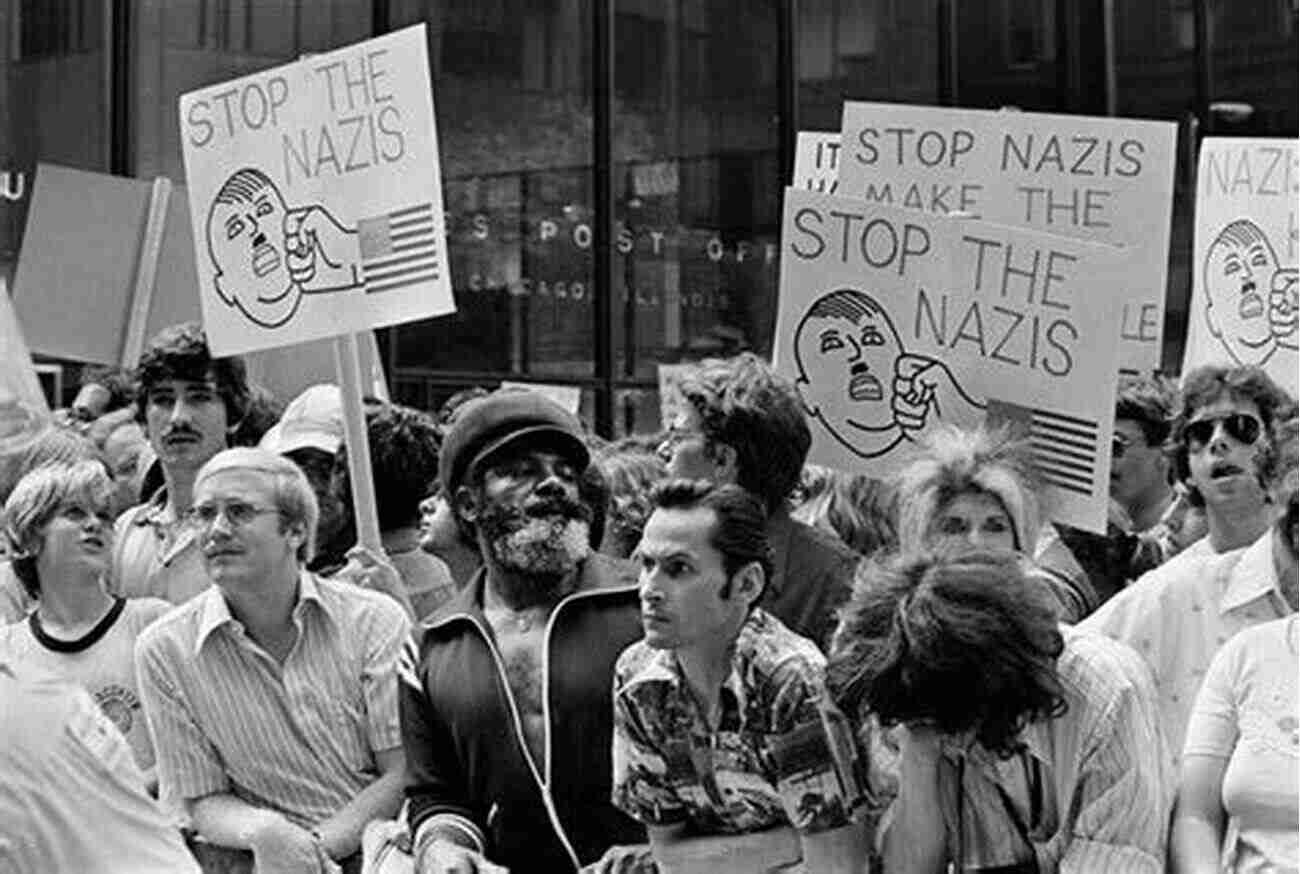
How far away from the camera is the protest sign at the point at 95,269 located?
8828mm

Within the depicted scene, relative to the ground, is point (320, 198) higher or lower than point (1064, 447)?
higher

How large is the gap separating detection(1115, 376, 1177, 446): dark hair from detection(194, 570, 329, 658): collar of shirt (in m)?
2.45

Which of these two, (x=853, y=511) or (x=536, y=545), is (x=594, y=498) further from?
(x=853, y=511)

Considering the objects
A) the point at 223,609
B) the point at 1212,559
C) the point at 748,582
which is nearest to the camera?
the point at 748,582

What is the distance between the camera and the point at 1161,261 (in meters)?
7.12

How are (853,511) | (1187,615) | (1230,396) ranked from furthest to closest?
(853,511) < (1230,396) < (1187,615)

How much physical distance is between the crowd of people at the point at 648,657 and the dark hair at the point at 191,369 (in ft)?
0.61

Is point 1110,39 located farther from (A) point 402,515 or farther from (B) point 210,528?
(B) point 210,528

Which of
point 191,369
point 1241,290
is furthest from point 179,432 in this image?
point 1241,290

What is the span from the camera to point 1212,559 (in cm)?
540

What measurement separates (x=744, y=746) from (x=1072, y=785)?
1.78 feet

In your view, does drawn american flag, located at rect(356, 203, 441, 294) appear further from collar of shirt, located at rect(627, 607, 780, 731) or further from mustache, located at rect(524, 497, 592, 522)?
collar of shirt, located at rect(627, 607, 780, 731)

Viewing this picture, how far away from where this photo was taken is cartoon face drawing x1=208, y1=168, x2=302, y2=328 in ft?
22.9

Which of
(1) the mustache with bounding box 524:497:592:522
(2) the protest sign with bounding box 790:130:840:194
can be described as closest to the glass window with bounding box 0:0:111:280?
(2) the protest sign with bounding box 790:130:840:194
